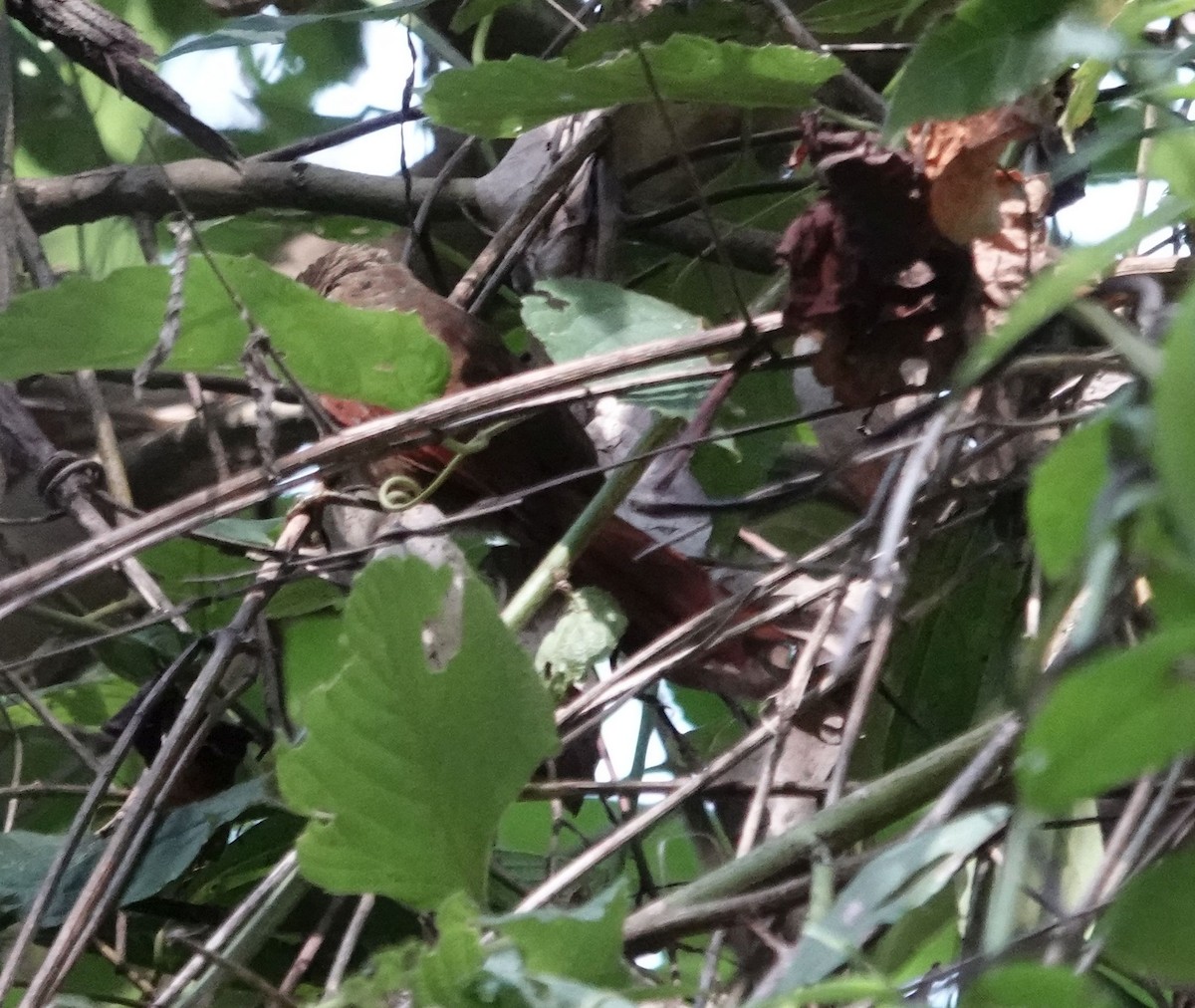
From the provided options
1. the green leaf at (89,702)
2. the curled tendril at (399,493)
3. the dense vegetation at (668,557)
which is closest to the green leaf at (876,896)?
the dense vegetation at (668,557)

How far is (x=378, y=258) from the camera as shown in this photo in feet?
3.52

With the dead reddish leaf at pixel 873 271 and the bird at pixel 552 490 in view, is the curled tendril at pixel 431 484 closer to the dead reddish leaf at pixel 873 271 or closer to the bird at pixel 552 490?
the bird at pixel 552 490

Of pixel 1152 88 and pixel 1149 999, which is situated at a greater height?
pixel 1152 88

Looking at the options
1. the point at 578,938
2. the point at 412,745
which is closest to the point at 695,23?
the point at 412,745

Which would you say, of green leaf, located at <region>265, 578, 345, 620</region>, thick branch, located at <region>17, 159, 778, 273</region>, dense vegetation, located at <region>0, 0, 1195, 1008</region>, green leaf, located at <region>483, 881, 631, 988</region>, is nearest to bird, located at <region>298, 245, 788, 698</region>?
dense vegetation, located at <region>0, 0, 1195, 1008</region>

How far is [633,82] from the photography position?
2.44 feet

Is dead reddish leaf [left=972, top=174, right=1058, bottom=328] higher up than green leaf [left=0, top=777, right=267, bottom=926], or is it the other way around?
dead reddish leaf [left=972, top=174, right=1058, bottom=328]

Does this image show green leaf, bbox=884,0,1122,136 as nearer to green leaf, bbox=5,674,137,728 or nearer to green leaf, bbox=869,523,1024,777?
green leaf, bbox=869,523,1024,777

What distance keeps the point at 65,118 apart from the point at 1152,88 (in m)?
1.35

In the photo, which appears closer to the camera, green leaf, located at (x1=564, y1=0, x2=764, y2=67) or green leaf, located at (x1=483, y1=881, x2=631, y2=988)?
green leaf, located at (x1=483, y1=881, x2=631, y2=988)

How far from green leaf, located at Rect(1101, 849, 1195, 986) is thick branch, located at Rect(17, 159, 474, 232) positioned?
991 mm

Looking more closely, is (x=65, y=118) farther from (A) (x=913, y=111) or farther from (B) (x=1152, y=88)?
(B) (x=1152, y=88)

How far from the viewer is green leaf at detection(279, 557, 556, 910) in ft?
1.74

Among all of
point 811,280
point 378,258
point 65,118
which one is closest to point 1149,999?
point 811,280
